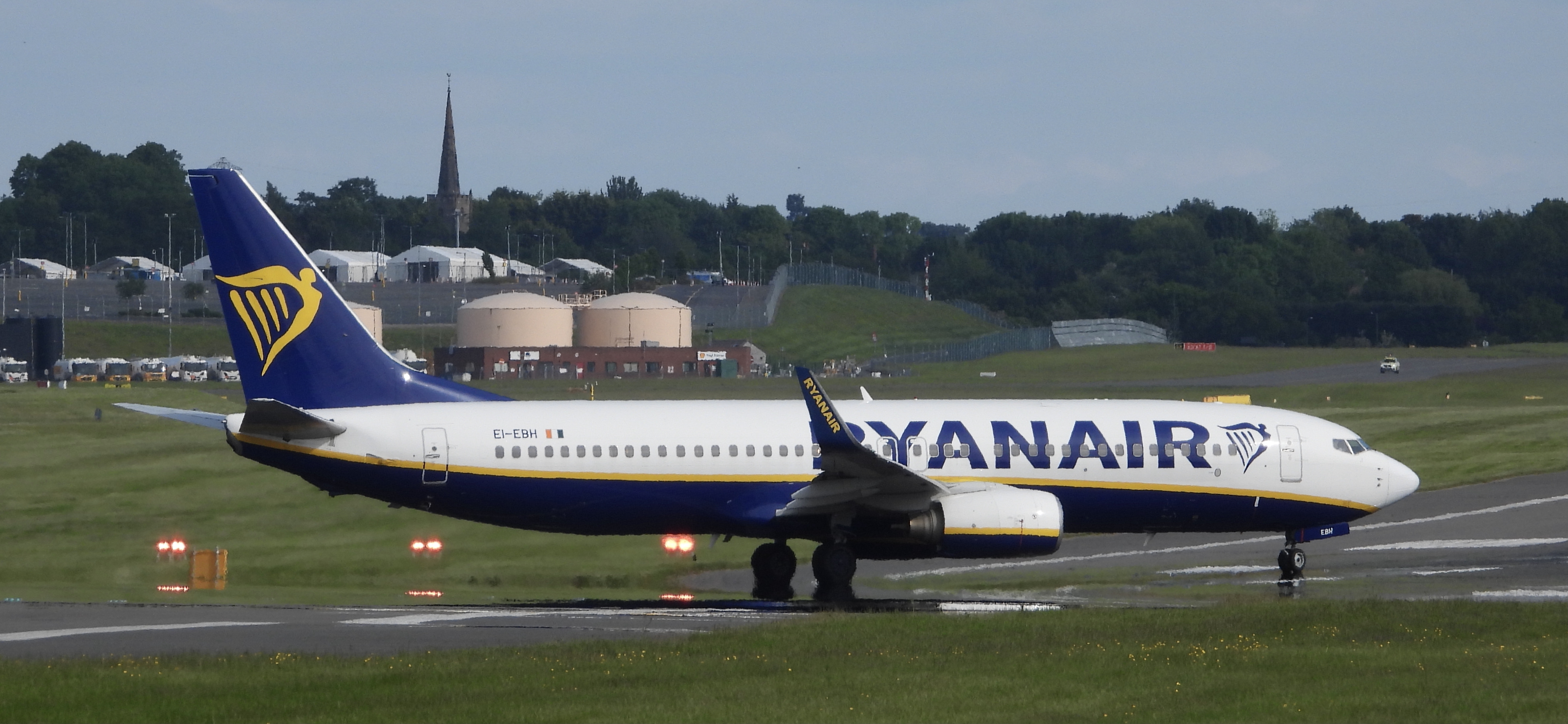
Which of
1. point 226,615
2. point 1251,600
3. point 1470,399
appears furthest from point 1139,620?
point 1470,399

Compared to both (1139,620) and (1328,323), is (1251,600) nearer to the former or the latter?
(1139,620)

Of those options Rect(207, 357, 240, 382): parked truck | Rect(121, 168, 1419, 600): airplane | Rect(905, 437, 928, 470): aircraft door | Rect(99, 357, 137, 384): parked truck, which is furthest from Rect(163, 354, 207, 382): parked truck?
Rect(905, 437, 928, 470): aircraft door

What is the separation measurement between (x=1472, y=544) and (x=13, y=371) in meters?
102

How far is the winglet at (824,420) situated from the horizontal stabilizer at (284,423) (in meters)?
7.40

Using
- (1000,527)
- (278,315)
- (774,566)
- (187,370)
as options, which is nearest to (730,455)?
(774,566)

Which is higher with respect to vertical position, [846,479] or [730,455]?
[730,455]

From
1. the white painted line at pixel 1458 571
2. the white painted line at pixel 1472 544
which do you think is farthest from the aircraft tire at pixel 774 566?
the white painted line at pixel 1472 544

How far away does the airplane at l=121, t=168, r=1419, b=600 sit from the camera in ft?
91.8

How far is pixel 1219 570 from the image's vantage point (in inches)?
1318

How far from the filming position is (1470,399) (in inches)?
3314

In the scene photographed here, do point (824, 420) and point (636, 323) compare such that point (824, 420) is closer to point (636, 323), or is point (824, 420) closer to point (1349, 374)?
point (1349, 374)

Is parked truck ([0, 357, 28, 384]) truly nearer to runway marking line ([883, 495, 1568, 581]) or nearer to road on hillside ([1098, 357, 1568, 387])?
road on hillside ([1098, 357, 1568, 387])

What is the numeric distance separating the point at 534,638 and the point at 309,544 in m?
16.4

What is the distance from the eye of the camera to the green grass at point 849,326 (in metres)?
144
